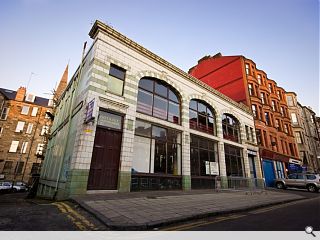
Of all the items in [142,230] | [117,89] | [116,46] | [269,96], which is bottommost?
[142,230]

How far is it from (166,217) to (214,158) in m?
12.5

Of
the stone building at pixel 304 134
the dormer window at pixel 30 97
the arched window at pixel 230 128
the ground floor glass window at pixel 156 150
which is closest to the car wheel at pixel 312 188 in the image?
the arched window at pixel 230 128

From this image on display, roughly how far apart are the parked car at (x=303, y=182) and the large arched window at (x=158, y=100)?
16.2m

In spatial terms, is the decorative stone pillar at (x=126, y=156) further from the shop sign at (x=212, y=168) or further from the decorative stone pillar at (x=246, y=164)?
the decorative stone pillar at (x=246, y=164)

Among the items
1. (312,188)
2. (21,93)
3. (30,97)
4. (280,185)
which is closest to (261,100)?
(280,185)

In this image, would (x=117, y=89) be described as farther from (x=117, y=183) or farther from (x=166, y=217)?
(x=166, y=217)

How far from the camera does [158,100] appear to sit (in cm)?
1391

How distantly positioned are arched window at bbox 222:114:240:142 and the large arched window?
22.9 ft

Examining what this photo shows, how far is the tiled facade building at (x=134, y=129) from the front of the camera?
918 centimetres

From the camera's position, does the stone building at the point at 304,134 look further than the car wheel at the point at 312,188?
Yes

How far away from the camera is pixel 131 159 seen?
1026 cm

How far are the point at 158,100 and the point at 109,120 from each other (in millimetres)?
4887

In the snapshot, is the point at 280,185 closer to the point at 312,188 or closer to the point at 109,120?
the point at 312,188
